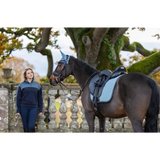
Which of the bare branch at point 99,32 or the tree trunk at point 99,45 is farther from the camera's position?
the tree trunk at point 99,45

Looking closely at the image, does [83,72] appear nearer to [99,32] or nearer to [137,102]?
[137,102]

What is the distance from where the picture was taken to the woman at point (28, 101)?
4.66 meters

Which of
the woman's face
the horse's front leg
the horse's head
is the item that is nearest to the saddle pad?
the horse's front leg

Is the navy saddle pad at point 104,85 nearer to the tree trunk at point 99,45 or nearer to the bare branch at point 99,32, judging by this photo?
the bare branch at point 99,32

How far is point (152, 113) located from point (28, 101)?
2408mm

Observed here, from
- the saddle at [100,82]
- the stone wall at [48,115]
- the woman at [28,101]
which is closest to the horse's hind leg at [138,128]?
the saddle at [100,82]

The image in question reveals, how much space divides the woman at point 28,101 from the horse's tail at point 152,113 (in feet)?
7.37

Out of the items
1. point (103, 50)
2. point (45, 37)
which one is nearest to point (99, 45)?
point (103, 50)

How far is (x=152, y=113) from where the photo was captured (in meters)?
3.59

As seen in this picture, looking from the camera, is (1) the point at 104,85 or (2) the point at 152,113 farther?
(1) the point at 104,85
